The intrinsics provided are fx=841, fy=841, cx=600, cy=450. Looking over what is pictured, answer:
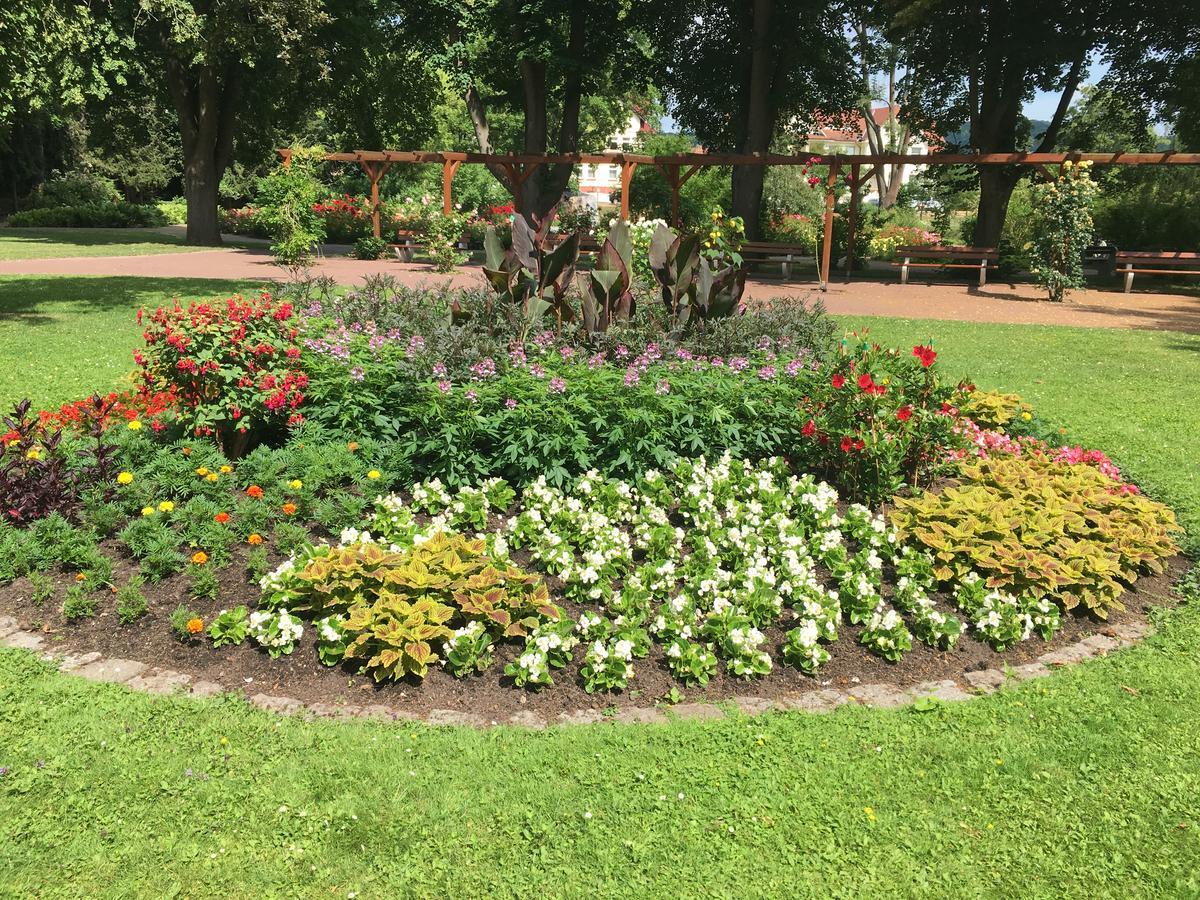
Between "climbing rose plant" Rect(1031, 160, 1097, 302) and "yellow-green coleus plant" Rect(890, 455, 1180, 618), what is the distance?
12.0 meters

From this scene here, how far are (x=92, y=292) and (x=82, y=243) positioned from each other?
1150 cm

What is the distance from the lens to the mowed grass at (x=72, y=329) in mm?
6934

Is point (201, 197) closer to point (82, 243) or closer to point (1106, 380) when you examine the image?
point (82, 243)

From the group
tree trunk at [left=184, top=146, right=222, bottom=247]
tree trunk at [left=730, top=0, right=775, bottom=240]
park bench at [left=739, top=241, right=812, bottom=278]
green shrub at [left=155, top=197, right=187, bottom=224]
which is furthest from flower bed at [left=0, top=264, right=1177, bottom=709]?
green shrub at [left=155, top=197, right=187, bottom=224]

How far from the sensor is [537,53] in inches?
823

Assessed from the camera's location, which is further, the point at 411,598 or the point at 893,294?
the point at 893,294

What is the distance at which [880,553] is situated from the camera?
13.6 feet

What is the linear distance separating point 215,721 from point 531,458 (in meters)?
2.06

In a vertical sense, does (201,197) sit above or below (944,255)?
above

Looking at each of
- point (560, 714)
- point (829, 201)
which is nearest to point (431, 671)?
point (560, 714)

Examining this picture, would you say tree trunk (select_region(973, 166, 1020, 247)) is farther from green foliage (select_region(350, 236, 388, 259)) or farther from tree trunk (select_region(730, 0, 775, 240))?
green foliage (select_region(350, 236, 388, 259))

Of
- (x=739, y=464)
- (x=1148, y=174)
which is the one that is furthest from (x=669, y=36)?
(x=739, y=464)

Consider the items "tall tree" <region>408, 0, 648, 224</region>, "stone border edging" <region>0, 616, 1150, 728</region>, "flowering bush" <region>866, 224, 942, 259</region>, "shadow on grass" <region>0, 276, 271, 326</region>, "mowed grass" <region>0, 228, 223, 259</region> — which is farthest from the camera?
"flowering bush" <region>866, 224, 942, 259</region>

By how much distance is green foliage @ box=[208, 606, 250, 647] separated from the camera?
3256 mm
